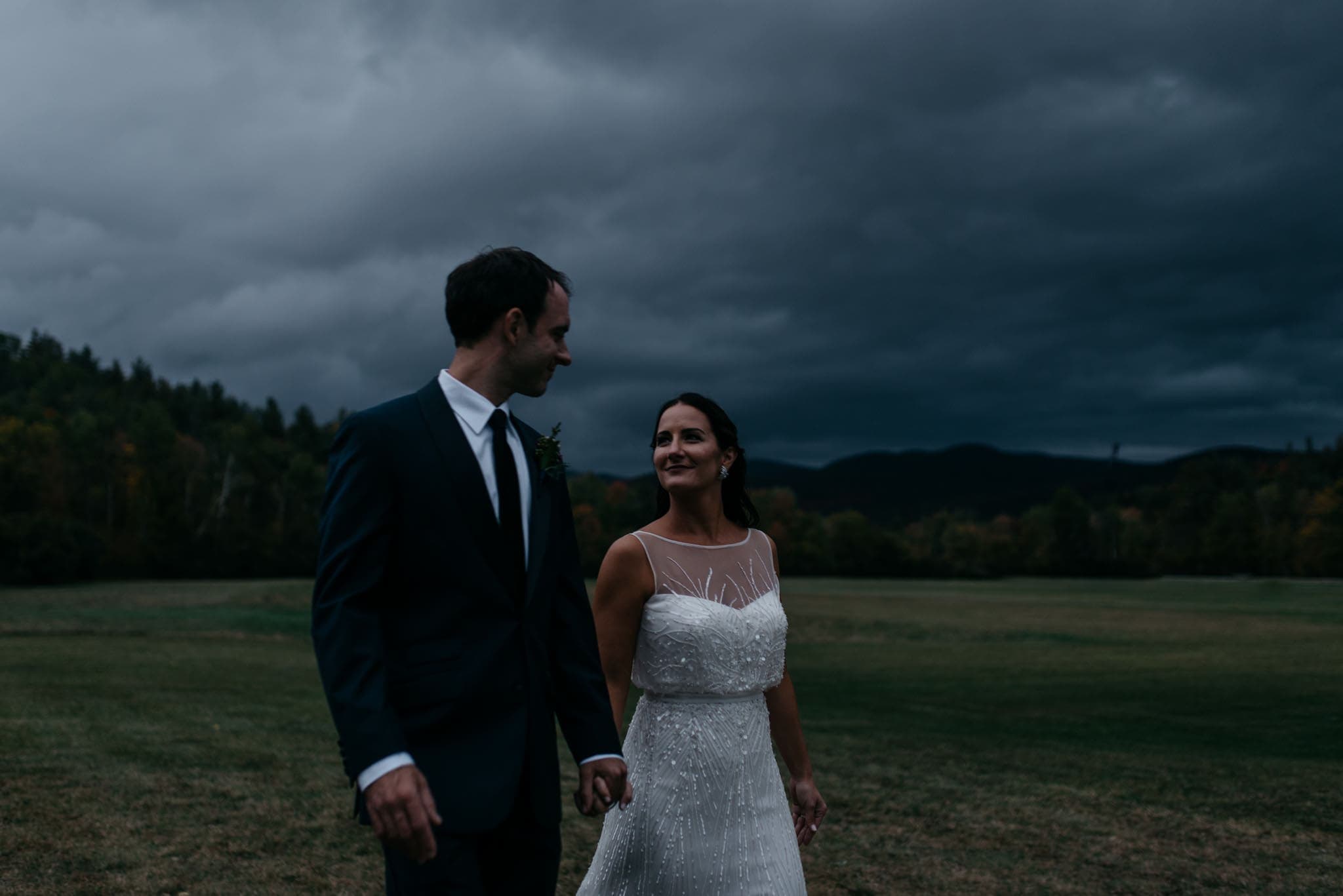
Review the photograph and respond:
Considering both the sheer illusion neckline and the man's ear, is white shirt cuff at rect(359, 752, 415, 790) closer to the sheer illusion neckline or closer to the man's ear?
the man's ear

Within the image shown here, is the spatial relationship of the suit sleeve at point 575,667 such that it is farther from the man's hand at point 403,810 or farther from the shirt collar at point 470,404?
the man's hand at point 403,810

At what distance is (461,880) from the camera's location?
2.98m

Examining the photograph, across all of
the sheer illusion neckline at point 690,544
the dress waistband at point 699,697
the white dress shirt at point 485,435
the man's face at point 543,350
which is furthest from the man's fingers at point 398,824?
the sheer illusion neckline at point 690,544

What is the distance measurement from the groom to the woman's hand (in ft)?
5.66

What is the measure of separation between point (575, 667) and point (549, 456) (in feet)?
2.24

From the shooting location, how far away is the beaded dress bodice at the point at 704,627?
4691 mm

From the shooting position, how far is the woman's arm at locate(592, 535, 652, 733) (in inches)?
185

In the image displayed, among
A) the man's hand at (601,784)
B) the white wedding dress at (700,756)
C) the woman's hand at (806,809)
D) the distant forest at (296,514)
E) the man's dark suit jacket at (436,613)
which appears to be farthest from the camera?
the distant forest at (296,514)

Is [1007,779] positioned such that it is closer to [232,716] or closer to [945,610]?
[232,716]

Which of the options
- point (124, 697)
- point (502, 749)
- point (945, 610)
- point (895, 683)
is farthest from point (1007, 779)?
point (945, 610)

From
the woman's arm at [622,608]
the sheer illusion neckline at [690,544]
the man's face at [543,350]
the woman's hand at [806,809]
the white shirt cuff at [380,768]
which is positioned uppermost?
the man's face at [543,350]

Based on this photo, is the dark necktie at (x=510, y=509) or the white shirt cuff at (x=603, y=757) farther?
the white shirt cuff at (x=603, y=757)

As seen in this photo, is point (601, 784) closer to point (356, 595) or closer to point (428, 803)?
point (428, 803)

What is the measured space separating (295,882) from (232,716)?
33.3 feet
